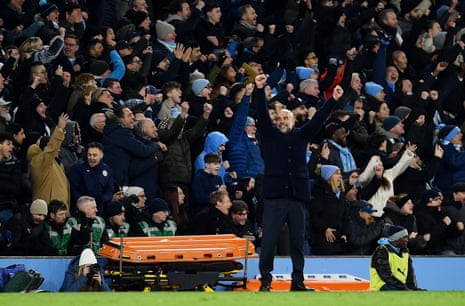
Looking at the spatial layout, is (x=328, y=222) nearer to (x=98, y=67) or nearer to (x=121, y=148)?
(x=121, y=148)

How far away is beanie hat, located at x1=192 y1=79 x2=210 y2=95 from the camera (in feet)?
63.9

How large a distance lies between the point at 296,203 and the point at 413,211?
5528 mm

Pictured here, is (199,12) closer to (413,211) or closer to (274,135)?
(413,211)

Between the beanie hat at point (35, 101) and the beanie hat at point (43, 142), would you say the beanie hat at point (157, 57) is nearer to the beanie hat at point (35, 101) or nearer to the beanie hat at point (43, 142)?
the beanie hat at point (35, 101)

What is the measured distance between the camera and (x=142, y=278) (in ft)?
48.0

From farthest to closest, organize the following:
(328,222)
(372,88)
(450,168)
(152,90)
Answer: (372,88) < (450,168) < (152,90) < (328,222)

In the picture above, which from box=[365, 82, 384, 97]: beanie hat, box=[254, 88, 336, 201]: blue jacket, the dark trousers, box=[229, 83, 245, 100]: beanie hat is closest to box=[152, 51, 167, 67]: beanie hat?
box=[229, 83, 245, 100]: beanie hat

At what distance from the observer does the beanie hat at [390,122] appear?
2077 centimetres

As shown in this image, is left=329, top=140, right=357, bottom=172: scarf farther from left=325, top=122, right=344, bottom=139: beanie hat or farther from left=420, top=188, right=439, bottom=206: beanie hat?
left=420, top=188, right=439, bottom=206: beanie hat

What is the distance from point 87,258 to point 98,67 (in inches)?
194

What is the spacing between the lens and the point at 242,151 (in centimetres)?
1864

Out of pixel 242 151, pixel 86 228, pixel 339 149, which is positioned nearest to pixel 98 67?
pixel 242 151

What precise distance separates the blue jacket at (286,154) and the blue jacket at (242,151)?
4.92 m

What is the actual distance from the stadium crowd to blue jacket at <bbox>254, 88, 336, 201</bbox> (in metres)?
0.02
